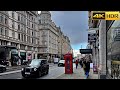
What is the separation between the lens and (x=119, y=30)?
1080 centimetres

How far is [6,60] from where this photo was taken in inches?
1255

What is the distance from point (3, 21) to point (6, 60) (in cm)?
1983
